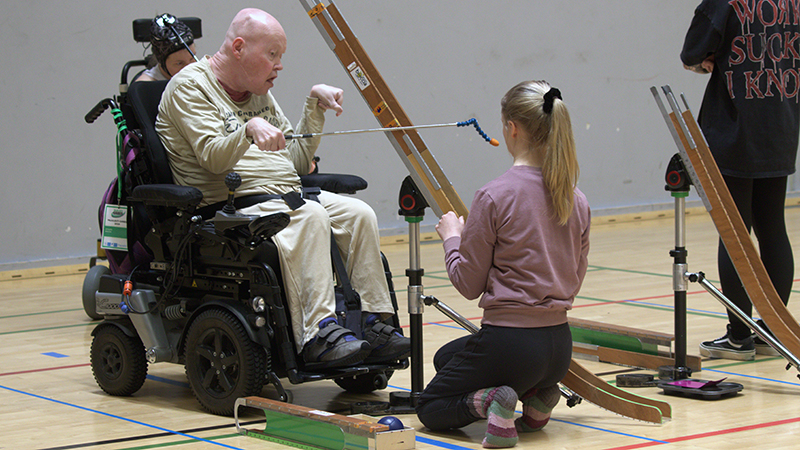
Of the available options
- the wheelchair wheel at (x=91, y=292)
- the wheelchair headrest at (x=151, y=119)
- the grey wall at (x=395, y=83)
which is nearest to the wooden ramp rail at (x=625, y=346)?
the wheelchair headrest at (x=151, y=119)

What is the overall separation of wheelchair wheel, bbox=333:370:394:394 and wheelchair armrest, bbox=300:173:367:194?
0.61 meters

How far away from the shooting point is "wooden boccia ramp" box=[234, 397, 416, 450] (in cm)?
238

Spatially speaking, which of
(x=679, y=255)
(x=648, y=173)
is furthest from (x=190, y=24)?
(x=648, y=173)

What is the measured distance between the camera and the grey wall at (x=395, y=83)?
20.6 ft

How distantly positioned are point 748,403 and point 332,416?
1.23 m

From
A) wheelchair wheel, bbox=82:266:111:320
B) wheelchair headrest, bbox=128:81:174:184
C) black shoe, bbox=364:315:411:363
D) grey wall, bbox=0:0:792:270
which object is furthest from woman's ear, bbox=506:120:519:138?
grey wall, bbox=0:0:792:270

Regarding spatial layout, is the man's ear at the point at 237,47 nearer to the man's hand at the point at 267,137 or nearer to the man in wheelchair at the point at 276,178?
the man in wheelchair at the point at 276,178

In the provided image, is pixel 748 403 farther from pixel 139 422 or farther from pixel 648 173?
pixel 648 173

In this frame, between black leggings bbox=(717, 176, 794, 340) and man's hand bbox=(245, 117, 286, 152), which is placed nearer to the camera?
man's hand bbox=(245, 117, 286, 152)

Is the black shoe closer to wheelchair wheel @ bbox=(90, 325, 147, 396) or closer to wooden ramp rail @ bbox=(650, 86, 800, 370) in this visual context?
wheelchair wheel @ bbox=(90, 325, 147, 396)

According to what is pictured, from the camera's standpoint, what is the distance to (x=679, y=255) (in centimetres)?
315

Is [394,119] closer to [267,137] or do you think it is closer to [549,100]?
[267,137]

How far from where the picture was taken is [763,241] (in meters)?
3.61

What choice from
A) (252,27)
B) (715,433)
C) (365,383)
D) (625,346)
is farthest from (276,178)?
(715,433)
